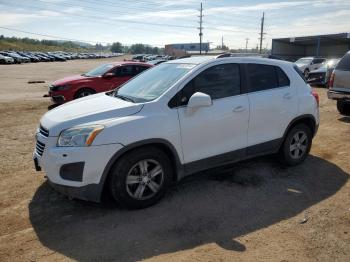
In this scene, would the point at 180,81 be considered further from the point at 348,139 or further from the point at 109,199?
the point at 348,139

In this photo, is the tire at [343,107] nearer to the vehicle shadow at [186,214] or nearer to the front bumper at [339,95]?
the front bumper at [339,95]

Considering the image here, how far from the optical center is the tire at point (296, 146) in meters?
5.61

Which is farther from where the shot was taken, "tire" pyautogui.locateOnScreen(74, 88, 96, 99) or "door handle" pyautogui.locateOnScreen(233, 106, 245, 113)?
"tire" pyautogui.locateOnScreen(74, 88, 96, 99)

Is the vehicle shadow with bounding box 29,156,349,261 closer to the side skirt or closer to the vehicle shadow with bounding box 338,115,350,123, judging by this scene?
the side skirt

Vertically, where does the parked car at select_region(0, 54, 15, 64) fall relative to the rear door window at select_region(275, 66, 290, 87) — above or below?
below

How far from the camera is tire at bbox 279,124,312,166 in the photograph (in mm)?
5609

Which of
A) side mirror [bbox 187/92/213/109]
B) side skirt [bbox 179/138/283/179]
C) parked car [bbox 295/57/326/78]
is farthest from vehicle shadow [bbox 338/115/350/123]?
parked car [bbox 295/57/326/78]

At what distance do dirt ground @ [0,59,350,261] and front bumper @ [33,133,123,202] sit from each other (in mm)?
398

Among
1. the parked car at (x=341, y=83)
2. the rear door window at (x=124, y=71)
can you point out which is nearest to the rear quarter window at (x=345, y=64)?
the parked car at (x=341, y=83)

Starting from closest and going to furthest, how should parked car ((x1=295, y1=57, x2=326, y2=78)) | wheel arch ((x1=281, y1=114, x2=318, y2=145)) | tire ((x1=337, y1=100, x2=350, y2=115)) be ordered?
wheel arch ((x1=281, y1=114, x2=318, y2=145)) → tire ((x1=337, y1=100, x2=350, y2=115)) → parked car ((x1=295, y1=57, x2=326, y2=78))

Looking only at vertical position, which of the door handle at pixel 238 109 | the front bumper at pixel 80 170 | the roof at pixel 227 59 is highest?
the roof at pixel 227 59

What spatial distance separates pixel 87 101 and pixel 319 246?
131 inches

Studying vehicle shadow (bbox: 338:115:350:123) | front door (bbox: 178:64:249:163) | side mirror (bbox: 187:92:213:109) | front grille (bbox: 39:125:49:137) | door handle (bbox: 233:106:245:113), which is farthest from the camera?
vehicle shadow (bbox: 338:115:350:123)

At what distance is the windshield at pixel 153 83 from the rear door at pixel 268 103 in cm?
103
